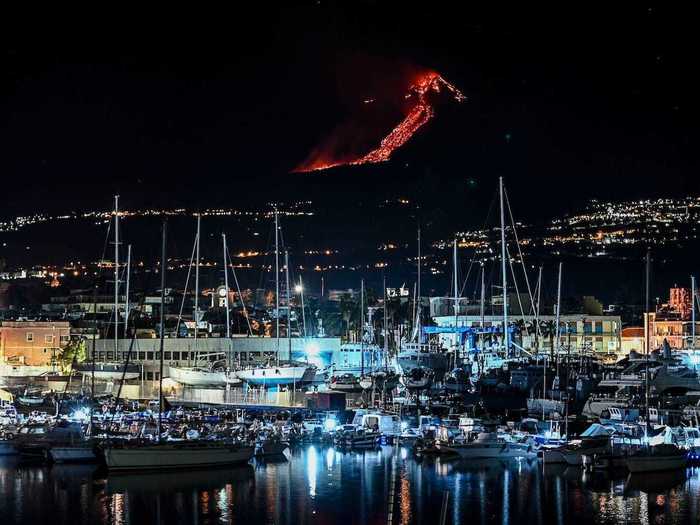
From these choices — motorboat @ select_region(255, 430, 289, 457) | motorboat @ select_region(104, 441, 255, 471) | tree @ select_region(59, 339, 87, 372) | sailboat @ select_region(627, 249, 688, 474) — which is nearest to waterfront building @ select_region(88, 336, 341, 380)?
tree @ select_region(59, 339, 87, 372)

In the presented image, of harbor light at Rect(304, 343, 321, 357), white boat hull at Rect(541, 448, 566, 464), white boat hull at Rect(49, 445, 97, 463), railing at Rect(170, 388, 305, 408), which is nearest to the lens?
white boat hull at Rect(541, 448, 566, 464)

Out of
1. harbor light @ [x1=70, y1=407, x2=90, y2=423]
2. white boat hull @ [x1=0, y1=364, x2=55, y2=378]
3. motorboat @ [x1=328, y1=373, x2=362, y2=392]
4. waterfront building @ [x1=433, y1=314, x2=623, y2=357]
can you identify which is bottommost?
harbor light @ [x1=70, y1=407, x2=90, y2=423]

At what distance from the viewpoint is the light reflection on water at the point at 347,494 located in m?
27.3

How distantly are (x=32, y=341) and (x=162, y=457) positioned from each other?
92.5ft

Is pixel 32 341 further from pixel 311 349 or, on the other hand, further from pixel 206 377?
pixel 311 349

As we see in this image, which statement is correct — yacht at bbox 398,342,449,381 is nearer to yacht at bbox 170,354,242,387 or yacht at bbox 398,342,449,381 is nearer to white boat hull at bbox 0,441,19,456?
yacht at bbox 170,354,242,387

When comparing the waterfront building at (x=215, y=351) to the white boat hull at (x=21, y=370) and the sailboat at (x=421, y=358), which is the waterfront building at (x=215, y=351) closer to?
the white boat hull at (x=21, y=370)

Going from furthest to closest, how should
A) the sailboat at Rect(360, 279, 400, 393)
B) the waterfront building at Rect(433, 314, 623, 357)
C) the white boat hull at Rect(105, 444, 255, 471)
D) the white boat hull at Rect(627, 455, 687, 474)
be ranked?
the waterfront building at Rect(433, 314, 623, 357) < the sailboat at Rect(360, 279, 400, 393) < the white boat hull at Rect(105, 444, 255, 471) < the white boat hull at Rect(627, 455, 687, 474)

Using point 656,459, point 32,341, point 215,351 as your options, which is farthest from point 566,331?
point 656,459

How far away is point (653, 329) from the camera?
225 ft

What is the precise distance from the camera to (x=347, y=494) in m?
29.8

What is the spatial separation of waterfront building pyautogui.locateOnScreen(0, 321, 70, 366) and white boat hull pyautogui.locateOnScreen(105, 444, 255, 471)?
25.5 m

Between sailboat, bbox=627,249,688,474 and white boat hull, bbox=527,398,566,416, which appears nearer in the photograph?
sailboat, bbox=627,249,688,474

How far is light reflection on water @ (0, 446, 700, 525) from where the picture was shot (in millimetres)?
27297
